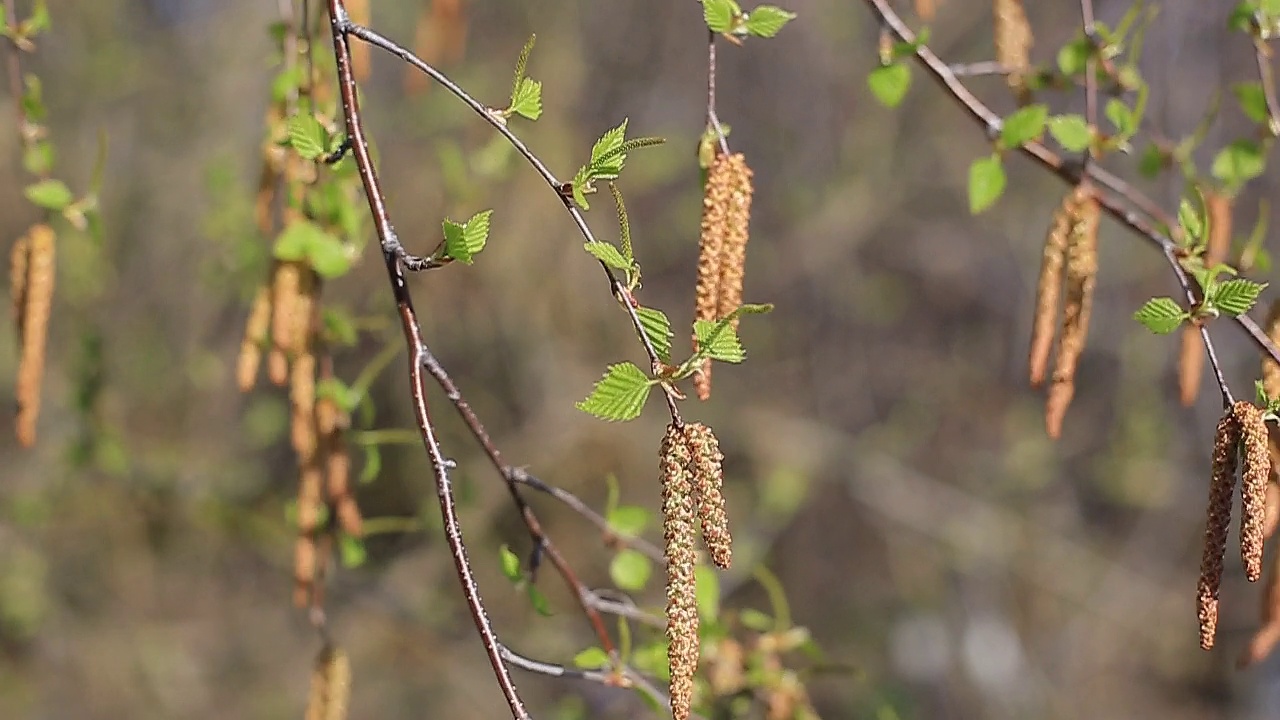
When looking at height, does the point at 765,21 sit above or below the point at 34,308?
above

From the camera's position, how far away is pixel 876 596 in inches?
172

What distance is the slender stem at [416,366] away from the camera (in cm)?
75

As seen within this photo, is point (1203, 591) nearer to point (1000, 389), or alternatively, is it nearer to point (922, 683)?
point (922, 683)

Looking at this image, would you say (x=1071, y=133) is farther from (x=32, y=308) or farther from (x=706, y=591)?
(x=32, y=308)

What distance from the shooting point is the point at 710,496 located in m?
0.71

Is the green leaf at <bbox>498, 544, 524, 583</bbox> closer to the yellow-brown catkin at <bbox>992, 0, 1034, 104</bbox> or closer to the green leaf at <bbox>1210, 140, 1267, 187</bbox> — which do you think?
the yellow-brown catkin at <bbox>992, 0, 1034, 104</bbox>

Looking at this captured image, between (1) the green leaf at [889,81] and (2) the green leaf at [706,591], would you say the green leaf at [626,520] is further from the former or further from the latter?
(1) the green leaf at [889,81]

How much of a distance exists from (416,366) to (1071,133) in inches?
29.1

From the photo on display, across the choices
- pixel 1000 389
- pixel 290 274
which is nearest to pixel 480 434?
pixel 290 274

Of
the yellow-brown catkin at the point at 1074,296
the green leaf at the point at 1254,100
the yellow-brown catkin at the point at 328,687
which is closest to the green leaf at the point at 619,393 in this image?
the yellow-brown catkin at the point at 1074,296

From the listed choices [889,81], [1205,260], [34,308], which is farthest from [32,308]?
[1205,260]

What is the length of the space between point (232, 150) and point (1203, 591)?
3121 millimetres

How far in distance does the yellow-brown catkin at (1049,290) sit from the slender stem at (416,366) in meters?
0.60

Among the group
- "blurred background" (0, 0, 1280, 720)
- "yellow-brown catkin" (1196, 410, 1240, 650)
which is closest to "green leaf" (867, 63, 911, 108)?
"yellow-brown catkin" (1196, 410, 1240, 650)
